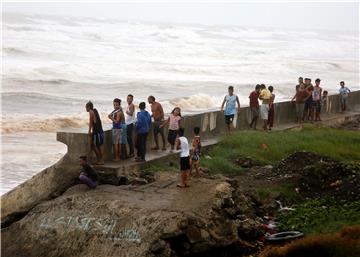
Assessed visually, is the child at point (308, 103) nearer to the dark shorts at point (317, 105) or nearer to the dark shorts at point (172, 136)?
the dark shorts at point (317, 105)

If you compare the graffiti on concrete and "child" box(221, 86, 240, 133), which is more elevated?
"child" box(221, 86, 240, 133)

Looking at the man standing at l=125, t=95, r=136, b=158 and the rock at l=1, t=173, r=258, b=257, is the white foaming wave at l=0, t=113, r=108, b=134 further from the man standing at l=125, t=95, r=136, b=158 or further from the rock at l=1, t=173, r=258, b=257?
the rock at l=1, t=173, r=258, b=257

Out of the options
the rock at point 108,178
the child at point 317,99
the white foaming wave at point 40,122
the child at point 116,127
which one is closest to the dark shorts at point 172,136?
the child at point 116,127

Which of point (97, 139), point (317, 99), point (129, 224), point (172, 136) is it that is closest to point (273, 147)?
point (172, 136)

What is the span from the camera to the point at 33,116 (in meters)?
27.3

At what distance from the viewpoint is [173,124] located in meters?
14.9

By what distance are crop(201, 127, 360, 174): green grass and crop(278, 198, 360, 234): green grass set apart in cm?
245

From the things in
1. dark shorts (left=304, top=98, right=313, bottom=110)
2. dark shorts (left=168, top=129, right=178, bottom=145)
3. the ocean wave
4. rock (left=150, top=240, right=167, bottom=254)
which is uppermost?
the ocean wave

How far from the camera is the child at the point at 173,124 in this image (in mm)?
14820

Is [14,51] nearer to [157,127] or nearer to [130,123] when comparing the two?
[157,127]

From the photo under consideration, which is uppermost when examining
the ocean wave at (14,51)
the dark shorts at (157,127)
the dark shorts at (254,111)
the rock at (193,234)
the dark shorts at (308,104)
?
the ocean wave at (14,51)

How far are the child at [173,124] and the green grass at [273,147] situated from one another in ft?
2.43

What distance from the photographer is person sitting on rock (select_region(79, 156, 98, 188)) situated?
40.9 ft

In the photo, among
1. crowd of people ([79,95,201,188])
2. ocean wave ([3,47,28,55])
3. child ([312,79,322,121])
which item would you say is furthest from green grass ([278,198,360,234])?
ocean wave ([3,47,28,55])
